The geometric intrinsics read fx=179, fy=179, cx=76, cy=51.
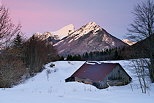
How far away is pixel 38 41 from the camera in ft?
155

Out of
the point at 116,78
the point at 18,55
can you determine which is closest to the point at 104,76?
the point at 116,78

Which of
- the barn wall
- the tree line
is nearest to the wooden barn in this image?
the barn wall

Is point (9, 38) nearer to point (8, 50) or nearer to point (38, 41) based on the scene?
point (8, 50)

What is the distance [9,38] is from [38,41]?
1440 inches

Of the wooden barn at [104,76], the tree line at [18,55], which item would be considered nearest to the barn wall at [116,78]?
the wooden barn at [104,76]

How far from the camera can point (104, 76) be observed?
97.2ft

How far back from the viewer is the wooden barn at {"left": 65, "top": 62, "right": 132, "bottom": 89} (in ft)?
96.8

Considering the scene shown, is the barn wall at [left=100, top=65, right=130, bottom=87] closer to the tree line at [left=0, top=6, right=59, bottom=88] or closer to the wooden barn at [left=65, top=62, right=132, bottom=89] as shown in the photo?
the wooden barn at [left=65, top=62, right=132, bottom=89]

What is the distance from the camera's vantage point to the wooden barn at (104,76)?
29.5 m

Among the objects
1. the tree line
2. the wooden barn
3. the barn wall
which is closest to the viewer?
the tree line

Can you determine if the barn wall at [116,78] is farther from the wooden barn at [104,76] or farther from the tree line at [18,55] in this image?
the tree line at [18,55]

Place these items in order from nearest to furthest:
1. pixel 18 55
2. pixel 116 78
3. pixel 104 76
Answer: pixel 18 55 < pixel 104 76 < pixel 116 78

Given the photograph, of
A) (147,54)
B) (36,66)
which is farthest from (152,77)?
(36,66)

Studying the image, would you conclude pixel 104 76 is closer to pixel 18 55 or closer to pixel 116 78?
pixel 116 78
